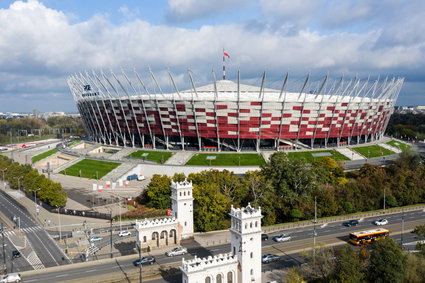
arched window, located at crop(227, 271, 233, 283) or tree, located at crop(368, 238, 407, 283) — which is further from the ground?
tree, located at crop(368, 238, 407, 283)

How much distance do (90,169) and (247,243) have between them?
60.1 meters

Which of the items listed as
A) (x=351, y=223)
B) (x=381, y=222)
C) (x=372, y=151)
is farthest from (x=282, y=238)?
(x=372, y=151)

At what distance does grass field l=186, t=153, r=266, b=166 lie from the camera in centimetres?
7838

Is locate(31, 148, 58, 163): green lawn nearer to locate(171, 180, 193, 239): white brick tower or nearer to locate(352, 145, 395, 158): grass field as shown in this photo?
locate(171, 180, 193, 239): white brick tower

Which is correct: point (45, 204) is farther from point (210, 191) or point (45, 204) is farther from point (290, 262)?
point (290, 262)

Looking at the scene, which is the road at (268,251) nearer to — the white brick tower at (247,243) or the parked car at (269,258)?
the parked car at (269,258)

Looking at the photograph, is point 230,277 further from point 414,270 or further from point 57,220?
point 57,220

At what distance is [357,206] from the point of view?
54719 mm

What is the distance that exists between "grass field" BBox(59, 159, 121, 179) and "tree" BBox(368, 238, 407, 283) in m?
60.3

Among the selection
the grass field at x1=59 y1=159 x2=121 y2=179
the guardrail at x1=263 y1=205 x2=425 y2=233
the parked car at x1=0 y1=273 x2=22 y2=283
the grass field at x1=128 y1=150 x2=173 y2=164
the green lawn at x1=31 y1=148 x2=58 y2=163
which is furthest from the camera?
the green lawn at x1=31 y1=148 x2=58 y2=163

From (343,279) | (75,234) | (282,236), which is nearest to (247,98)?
(282,236)

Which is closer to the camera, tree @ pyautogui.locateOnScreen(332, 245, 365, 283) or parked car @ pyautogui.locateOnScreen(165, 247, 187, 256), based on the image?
tree @ pyautogui.locateOnScreen(332, 245, 365, 283)

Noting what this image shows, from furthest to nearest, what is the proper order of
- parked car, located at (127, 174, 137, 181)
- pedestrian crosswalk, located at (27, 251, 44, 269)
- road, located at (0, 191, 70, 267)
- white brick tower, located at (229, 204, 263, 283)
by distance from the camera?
parked car, located at (127, 174, 137, 181) → road, located at (0, 191, 70, 267) → pedestrian crosswalk, located at (27, 251, 44, 269) → white brick tower, located at (229, 204, 263, 283)

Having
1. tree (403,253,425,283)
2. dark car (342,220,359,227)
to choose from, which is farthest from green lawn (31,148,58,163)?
tree (403,253,425,283)
